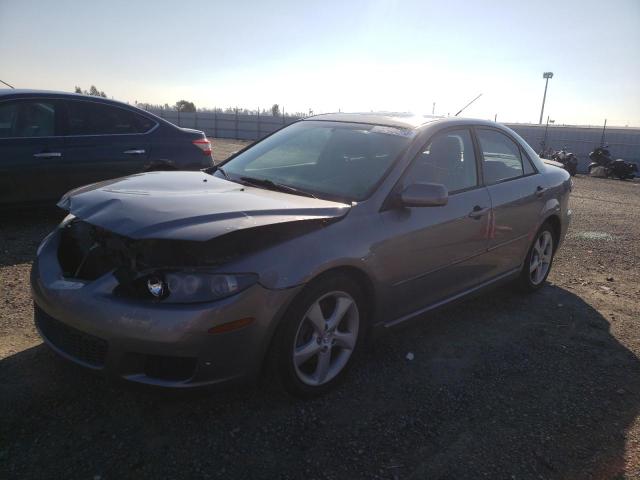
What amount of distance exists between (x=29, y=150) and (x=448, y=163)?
4.54 m

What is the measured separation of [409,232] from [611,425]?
1573 mm

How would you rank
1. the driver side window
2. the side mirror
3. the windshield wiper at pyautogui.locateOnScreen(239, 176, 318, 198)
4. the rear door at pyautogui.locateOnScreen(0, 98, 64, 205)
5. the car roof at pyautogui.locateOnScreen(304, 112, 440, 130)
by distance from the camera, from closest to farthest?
the side mirror → the windshield wiper at pyautogui.locateOnScreen(239, 176, 318, 198) → the driver side window → the car roof at pyautogui.locateOnScreen(304, 112, 440, 130) → the rear door at pyautogui.locateOnScreen(0, 98, 64, 205)

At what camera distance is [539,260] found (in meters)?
4.90

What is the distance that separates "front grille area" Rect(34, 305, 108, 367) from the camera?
2.40 meters

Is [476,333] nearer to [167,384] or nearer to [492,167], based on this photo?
[492,167]

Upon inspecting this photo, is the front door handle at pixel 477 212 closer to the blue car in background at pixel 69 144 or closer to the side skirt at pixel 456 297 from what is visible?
the side skirt at pixel 456 297

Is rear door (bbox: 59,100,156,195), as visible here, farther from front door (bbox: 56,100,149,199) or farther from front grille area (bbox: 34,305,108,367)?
front grille area (bbox: 34,305,108,367)

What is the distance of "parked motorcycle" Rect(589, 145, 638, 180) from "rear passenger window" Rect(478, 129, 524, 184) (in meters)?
19.0

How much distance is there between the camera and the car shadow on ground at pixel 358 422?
91.4 inches

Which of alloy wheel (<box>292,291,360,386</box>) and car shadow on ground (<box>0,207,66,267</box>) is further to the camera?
car shadow on ground (<box>0,207,66,267</box>)

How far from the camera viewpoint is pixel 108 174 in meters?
6.06

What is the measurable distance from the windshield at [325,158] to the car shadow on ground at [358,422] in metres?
1.18

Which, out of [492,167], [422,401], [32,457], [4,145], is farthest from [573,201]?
[32,457]

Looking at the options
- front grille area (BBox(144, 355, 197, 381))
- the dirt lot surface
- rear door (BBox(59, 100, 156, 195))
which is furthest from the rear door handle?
rear door (BBox(59, 100, 156, 195))
